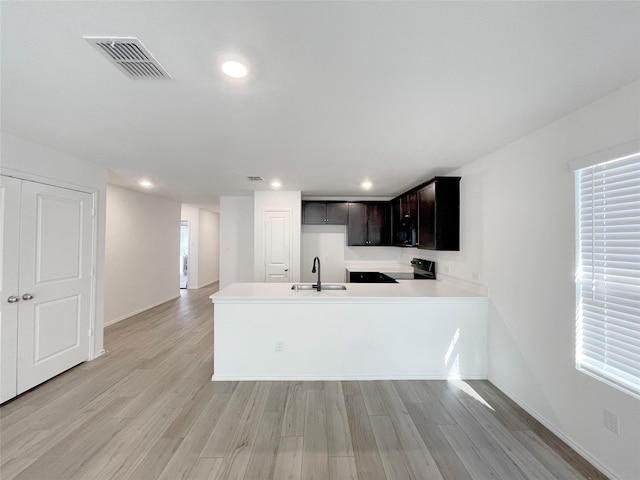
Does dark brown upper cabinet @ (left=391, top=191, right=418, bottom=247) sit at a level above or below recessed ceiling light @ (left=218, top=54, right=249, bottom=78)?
below

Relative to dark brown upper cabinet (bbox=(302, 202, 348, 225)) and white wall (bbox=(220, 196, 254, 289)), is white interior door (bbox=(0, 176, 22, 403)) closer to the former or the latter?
white wall (bbox=(220, 196, 254, 289))

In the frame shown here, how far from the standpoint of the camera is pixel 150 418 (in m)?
2.29

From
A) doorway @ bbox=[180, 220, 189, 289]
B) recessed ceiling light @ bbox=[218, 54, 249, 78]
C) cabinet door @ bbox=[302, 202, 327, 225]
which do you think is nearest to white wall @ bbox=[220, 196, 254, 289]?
cabinet door @ bbox=[302, 202, 327, 225]

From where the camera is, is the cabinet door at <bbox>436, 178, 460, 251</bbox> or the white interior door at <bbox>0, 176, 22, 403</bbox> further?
the cabinet door at <bbox>436, 178, 460, 251</bbox>

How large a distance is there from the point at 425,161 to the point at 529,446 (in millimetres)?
2772

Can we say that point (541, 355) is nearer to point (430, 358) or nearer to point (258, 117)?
point (430, 358)

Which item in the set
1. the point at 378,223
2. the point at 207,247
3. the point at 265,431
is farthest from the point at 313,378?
the point at 207,247

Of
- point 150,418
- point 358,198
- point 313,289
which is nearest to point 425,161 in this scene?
point 313,289

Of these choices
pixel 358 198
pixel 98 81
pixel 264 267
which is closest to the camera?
pixel 98 81

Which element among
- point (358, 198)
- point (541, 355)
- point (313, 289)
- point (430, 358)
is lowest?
point (430, 358)

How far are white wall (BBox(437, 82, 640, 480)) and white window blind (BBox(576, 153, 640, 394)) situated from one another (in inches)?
2.8

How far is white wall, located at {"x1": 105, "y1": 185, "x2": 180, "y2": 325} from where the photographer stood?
15.9 ft

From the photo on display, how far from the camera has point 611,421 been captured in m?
1.74

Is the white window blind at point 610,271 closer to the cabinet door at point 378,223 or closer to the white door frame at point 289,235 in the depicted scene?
the cabinet door at point 378,223
